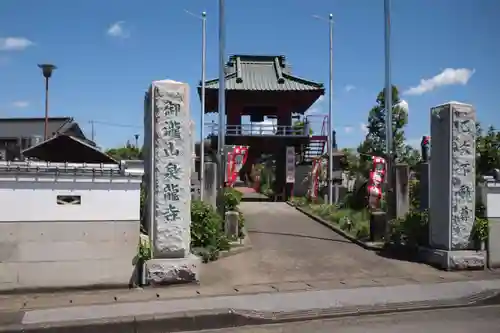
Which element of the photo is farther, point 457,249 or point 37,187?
point 457,249

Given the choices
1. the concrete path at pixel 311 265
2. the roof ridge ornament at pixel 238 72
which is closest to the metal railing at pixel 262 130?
the roof ridge ornament at pixel 238 72

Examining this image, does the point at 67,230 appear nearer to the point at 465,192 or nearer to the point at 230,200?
the point at 230,200

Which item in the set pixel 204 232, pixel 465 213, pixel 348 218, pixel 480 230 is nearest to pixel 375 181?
pixel 348 218

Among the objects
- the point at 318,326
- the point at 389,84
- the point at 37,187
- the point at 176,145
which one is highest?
the point at 389,84

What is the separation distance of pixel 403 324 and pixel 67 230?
589 cm

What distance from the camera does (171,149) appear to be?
31.6ft

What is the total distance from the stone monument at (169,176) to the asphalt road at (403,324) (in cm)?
255

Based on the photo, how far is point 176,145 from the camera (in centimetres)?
966

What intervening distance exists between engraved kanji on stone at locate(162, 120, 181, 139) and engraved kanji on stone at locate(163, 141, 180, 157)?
0.46 feet

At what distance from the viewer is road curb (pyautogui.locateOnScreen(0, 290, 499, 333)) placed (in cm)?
679

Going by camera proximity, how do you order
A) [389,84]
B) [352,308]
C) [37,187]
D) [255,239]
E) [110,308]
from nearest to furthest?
[110,308] → [352,308] → [37,187] → [255,239] → [389,84]

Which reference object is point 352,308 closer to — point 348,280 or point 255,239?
point 348,280

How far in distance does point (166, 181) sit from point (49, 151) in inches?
222

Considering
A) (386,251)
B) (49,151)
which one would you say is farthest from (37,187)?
(386,251)
